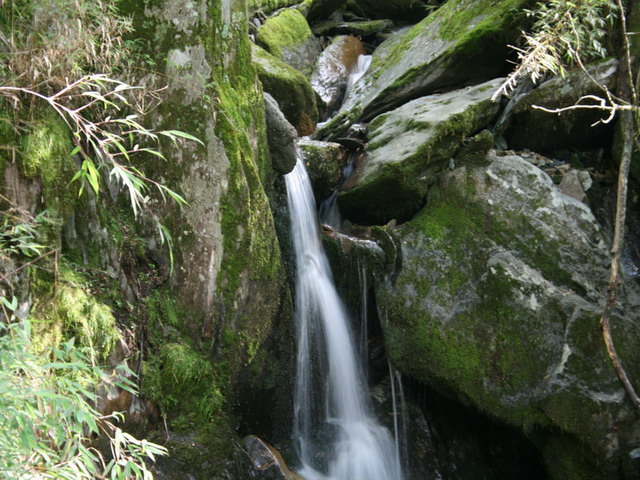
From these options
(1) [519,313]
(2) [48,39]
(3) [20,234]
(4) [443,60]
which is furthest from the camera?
(4) [443,60]

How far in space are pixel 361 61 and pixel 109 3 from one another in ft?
24.9

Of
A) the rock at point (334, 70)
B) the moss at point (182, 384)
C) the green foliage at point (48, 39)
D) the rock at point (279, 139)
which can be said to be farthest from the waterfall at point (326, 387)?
the rock at point (334, 70)

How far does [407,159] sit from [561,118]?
8.40 feet

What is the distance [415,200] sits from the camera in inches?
247

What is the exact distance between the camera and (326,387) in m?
5.18

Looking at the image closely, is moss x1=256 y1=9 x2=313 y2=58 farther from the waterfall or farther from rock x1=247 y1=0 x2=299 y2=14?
the waterfall

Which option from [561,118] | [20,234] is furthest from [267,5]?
[20,234]

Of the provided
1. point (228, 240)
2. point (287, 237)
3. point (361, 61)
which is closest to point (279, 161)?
point (287, 237)

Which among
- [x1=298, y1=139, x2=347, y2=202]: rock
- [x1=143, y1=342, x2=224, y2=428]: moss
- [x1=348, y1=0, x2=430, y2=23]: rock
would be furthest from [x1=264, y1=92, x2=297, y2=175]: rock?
[x1=348, y1=0, x2=430, y2=23]: rock

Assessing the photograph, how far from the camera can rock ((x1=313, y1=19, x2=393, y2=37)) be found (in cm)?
1154

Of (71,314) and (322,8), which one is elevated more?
(322,8)

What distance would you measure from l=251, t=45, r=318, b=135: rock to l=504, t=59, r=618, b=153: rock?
9.77 ft

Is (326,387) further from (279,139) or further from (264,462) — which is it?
(279,139)

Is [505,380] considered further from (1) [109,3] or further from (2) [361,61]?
(2) [361,61]
